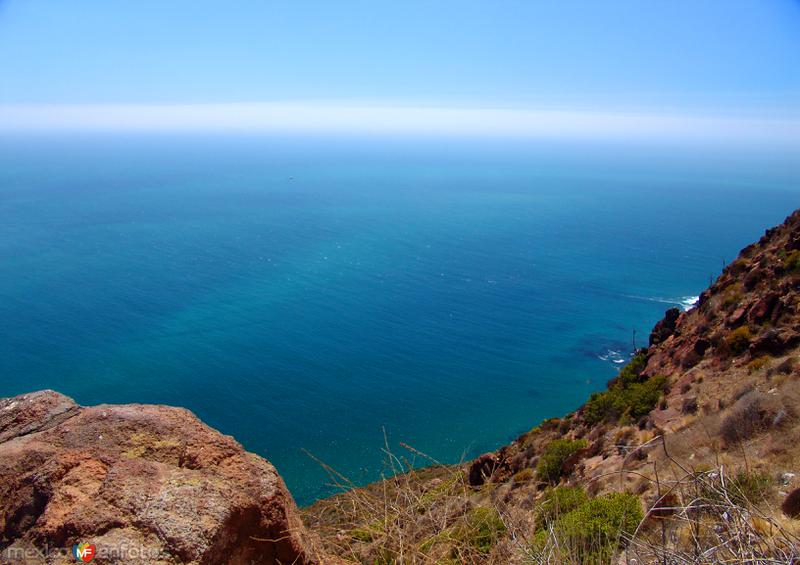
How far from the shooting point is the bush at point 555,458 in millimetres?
14523

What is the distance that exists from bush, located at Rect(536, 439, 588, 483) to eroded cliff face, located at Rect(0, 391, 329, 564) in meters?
11.8

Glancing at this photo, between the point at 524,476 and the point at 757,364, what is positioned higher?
the point at 757,364

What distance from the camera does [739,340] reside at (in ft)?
52.5

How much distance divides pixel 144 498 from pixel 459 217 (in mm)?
110380

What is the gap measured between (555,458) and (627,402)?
13.5 feet

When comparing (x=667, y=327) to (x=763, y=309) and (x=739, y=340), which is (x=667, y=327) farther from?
(x=739, y=340)

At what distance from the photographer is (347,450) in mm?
32375

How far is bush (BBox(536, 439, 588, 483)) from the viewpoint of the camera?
572 inches

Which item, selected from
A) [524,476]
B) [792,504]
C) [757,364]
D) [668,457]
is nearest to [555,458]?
[524,476]

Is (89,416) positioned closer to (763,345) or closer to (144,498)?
(144,498)

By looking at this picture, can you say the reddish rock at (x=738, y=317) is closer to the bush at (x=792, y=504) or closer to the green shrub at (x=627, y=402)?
the green shrub at (x=627, y=402)

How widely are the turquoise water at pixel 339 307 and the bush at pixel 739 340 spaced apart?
359 inches

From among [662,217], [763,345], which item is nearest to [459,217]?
[662,217]

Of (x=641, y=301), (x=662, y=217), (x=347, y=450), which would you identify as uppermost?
(x=662, y=217)
